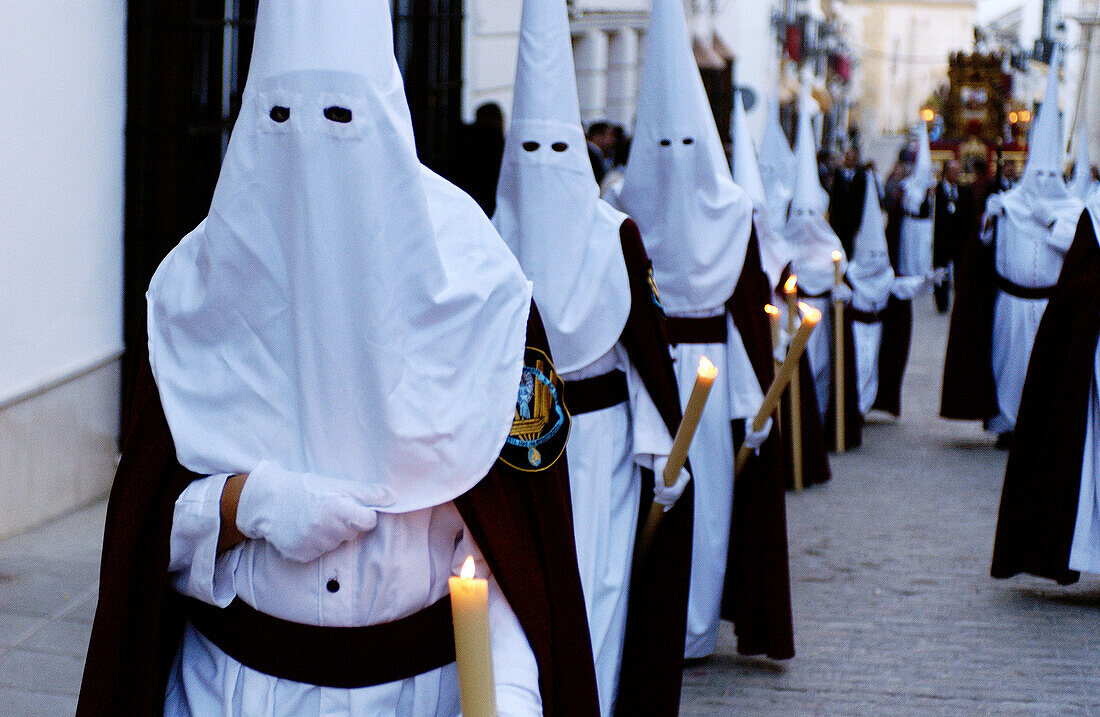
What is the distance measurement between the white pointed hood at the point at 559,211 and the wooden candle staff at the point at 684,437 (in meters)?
0.51

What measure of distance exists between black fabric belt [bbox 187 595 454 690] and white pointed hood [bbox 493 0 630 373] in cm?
182

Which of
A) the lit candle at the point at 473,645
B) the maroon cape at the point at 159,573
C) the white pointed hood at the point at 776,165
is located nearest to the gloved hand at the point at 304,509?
the maroon cape at the point at 159,573

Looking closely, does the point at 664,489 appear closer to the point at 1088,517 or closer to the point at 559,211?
the point at 559,211

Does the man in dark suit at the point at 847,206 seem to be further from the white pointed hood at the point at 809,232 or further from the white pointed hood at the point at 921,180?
the white pointed hood at the point at 809,232

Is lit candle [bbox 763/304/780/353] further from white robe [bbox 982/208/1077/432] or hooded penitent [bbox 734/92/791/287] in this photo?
white robe [bbox 982/208/1077/432]

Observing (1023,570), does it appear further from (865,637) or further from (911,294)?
(911,294)

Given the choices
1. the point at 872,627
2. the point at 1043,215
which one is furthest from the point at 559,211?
the point at 1043,215

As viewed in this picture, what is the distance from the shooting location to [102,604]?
7.75 feet

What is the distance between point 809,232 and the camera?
33.3ft

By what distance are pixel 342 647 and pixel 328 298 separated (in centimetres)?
56

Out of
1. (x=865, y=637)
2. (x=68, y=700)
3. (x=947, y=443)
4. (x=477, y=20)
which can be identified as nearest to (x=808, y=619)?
(x=865, y=637)

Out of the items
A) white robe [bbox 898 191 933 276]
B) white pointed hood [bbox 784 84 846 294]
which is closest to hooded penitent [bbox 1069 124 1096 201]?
white pointed hood [bbox 784 84 846 294]

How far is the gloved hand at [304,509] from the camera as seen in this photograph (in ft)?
7.10

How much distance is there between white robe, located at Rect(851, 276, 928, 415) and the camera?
36.7 ft
